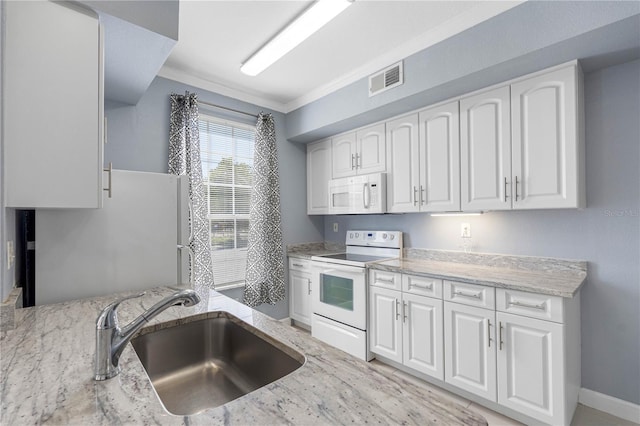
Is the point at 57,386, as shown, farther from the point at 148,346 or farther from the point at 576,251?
the point at 576,251

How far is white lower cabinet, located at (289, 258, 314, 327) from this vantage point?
11.2ft

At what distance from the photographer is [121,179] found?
1923 mm

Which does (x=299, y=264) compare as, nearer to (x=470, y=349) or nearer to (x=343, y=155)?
(x=343, y=155)

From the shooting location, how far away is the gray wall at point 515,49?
163cm

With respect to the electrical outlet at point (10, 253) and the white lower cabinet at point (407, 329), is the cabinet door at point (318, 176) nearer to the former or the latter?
the white lower cabinet at point (407, 329)

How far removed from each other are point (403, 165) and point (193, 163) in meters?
1.95

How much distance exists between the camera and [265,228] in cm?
337

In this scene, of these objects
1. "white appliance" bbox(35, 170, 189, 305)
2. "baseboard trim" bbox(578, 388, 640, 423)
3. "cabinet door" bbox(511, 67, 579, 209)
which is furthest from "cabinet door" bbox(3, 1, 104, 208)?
"baseboard trim" bbox(578, 388, 640, 423)

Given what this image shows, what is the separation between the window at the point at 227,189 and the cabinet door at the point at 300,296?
63cm

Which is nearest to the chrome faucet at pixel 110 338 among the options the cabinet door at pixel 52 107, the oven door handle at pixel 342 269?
the cabinet door at pixel 52 107

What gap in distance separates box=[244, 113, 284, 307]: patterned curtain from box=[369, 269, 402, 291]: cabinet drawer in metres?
1.21

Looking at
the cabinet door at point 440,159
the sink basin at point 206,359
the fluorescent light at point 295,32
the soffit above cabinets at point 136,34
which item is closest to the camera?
the sink basin at point 206,359

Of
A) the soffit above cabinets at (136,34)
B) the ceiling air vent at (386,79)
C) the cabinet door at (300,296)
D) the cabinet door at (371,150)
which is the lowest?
the cabinet door at (300,296)

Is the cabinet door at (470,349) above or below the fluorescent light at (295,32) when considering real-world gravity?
below
